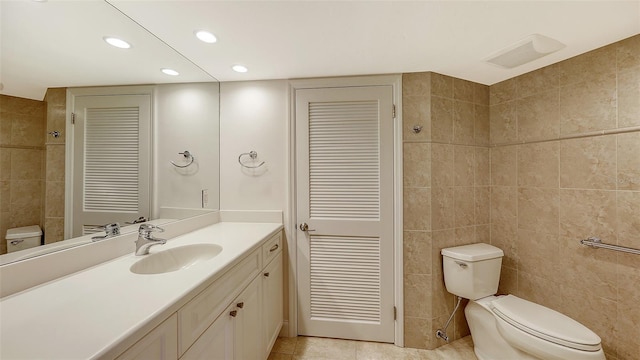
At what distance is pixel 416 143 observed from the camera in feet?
6.09

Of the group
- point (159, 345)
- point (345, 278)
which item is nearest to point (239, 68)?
point (159, 345)

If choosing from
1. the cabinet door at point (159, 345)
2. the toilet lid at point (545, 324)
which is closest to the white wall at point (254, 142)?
the cabinet door at point (159, 345)

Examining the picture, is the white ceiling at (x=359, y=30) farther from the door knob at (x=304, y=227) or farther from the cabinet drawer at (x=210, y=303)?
the door knob at (x=304, y=227)

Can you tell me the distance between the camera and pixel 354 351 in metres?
1.81

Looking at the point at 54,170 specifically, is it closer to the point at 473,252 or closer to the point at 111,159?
the point at 111,159

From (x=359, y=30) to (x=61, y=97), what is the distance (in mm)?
1451

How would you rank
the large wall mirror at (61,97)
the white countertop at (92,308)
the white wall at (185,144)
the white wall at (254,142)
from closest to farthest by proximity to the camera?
the white countertop at (92,308)
the large wall mirror at (61,97)
the white wall at (185,144)
the white wall at (254,142)

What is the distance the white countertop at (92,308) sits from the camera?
580mm

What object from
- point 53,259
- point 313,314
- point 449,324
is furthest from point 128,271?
point 449,324

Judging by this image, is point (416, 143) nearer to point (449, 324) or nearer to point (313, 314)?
point (449, 324)

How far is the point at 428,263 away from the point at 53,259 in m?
2.12

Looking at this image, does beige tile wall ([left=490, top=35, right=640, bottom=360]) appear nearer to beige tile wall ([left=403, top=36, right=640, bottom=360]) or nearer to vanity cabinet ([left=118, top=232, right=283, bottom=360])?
beige tile wall ([left=403, top=36, right=640, bottom=360])

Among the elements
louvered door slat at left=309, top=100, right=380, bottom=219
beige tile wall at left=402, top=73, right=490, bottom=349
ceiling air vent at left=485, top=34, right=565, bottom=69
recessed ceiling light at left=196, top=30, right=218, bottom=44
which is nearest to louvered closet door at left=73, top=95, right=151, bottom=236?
recessed ceiling light at left=196, top=30, right=218, bottom=44

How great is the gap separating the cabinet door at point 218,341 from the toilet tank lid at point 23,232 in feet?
2.53
